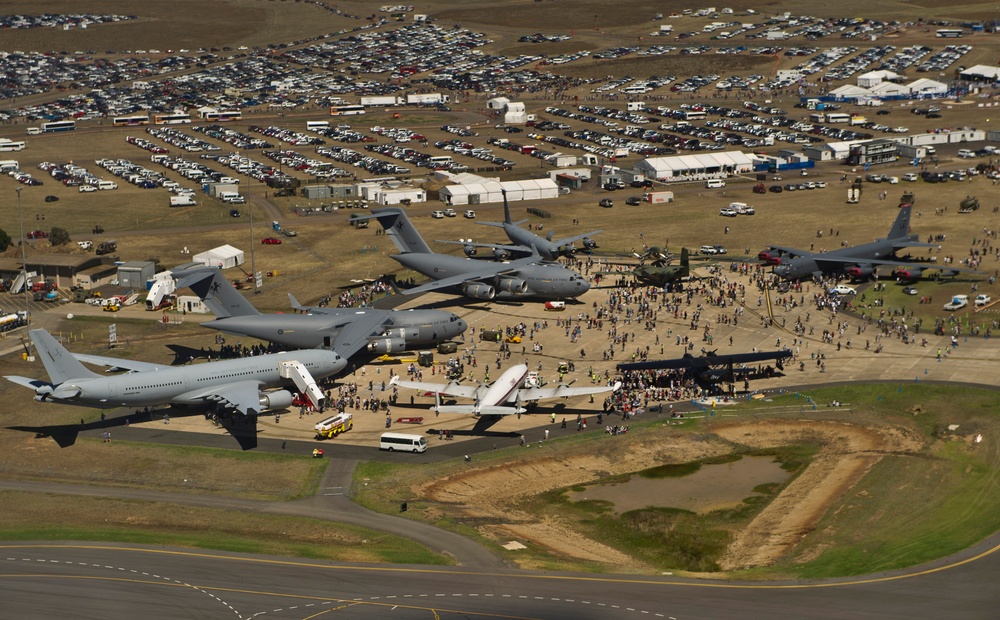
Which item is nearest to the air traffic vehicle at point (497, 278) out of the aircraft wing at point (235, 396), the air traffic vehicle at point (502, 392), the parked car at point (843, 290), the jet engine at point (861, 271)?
the air traffic vehicle at point (502, 392)

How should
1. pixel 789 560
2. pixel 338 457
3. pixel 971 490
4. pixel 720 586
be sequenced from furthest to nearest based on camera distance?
1. pixel 338 457
2. pixel 971 490
3. pixel 789 560
4. pixel 720 586

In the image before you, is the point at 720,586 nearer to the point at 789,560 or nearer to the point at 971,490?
the point at 789,560

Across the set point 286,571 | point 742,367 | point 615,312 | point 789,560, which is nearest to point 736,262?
point 615,312

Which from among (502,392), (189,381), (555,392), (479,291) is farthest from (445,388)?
(479,291)

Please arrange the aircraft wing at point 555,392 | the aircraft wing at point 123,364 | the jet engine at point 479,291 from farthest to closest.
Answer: the jet engine at point 479,291 < the aircraft wing at point 123,364 < the aircraft wing at point 555,392

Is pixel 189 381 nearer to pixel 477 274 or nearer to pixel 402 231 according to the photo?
pixel 477 274

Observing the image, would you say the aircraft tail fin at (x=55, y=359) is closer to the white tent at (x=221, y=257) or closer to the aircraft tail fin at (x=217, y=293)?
the aircraft tail fin at (x=217, y=293)
